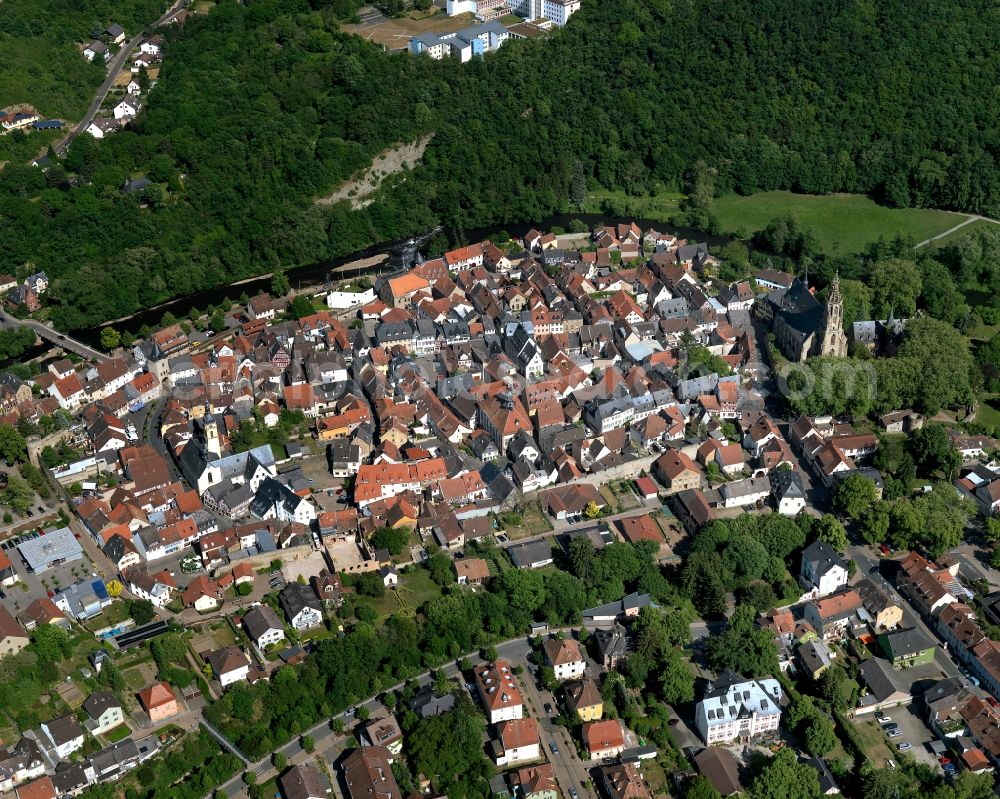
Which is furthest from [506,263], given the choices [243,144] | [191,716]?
[191,716]

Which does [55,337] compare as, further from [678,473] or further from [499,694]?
[499,694]

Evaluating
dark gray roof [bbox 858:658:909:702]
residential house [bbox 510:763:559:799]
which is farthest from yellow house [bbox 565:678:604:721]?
dark gray roof [bbox 858:658:909:702]

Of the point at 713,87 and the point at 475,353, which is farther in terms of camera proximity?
the point at 713,87

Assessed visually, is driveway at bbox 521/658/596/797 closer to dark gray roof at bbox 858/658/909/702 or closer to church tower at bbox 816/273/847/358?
dark gray roof at bbox 858/658/909/702

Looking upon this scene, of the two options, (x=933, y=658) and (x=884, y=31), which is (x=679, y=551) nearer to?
(x=933, y=658)

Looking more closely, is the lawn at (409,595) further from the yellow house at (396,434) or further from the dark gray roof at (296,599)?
the yellow house at (396,434)

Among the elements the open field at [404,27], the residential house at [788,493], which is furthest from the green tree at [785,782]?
the open field at [404,27]
